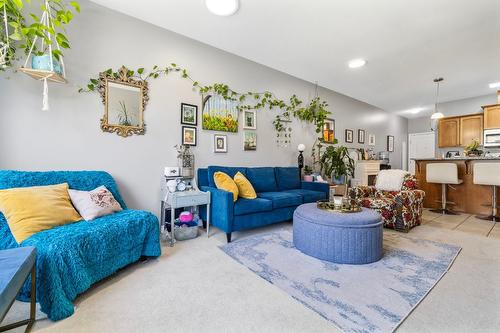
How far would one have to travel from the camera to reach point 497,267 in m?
2.08

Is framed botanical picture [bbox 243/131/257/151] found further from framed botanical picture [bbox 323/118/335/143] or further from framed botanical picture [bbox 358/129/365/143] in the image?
framed botanical picture [bbox 358/129/365/143]

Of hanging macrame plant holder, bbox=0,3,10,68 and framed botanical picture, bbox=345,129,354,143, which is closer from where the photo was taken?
hanging macrame plant holder, bbox=0,3,10,68

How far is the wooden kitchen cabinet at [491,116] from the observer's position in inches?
205

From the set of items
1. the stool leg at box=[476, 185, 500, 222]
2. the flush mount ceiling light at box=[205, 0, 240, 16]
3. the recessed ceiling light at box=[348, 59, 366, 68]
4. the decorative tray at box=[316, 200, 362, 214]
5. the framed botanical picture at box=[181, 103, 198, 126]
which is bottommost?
the stool leg at box=[476, 185, 500, 222]

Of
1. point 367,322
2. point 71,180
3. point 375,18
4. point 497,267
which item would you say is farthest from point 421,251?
point 71,180

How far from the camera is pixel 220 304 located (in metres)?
1.54

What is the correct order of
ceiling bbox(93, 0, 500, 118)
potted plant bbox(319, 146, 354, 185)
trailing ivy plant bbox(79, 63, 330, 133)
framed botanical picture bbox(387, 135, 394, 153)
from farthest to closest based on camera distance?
framed botanical picture bbox(387, 135, 394, 153), potted plant bbox(319, 146, 354, 185), trailing ivy plant bbox(79, 63, 330, 133), ceiling bbox(93, 0, 500, 118)

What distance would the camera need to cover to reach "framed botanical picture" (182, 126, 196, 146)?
313cm

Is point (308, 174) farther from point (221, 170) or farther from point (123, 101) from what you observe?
point (123, 101)

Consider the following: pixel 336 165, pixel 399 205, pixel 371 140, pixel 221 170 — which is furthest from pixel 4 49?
pixel 371 140

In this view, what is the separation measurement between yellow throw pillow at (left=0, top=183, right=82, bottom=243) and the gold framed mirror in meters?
1.01

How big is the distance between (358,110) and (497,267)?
15.2ft

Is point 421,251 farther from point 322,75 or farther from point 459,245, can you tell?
point 322,75

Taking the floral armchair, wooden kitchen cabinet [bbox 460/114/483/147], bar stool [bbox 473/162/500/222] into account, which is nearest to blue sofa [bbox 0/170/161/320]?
the floral armchair
